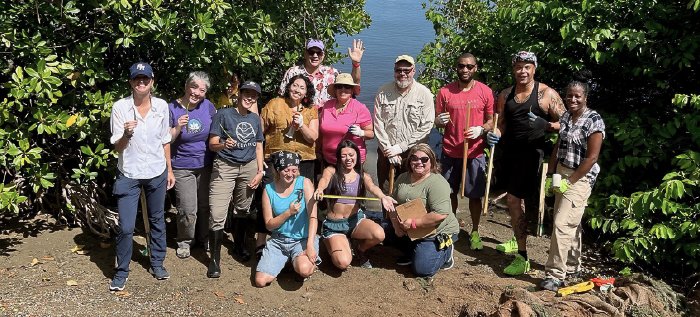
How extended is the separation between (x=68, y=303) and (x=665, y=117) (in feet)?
18.6

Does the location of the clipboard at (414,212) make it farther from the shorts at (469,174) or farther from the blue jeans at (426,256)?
the shorts at (469,174)

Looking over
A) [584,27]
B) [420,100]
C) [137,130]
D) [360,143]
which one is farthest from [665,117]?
[137,130]

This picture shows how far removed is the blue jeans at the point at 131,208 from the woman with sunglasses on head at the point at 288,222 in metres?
0.87

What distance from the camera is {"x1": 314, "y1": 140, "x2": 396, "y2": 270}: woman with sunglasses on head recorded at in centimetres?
571

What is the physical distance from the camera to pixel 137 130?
17.0 feet

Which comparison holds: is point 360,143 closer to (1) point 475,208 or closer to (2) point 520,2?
(1) point 475,208

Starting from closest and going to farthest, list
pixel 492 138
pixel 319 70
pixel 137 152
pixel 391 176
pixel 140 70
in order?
pixel 140 70, pixel 137 152, pixel 492 138, pixel 391 176, pixel 319 70

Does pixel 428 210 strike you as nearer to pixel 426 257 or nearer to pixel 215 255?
pixel 426 257

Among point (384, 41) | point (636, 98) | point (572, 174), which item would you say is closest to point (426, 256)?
point (572, 174)

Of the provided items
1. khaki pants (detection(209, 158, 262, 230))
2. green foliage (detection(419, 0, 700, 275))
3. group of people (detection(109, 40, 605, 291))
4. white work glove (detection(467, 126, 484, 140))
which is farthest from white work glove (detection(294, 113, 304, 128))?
green foliage (detection(419, 0, 700, 275))

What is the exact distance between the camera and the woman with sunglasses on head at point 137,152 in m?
5.11

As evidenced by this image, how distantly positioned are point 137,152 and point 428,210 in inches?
97.1

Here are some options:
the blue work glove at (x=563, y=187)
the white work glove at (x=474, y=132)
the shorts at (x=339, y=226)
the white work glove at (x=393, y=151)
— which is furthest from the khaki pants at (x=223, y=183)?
the blue work glove at (x=563, y=187)

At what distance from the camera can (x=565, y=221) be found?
5414 mm
